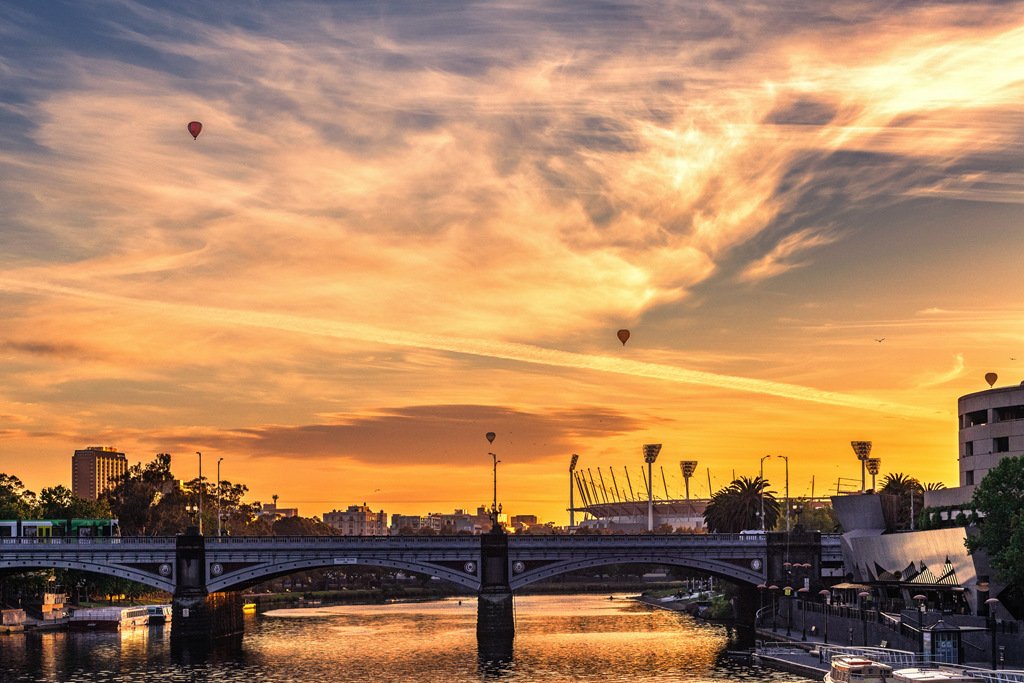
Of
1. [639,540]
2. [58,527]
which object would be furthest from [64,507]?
[639,540]

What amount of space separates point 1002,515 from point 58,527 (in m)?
110

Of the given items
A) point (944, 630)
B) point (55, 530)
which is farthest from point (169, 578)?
point (944, 630)

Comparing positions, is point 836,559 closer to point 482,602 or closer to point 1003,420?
point 1003,420

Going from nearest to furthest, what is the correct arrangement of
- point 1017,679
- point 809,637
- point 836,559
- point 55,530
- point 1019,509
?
point 1017,679
point 1019,509
point 809,637
point 836,559
point 55,530

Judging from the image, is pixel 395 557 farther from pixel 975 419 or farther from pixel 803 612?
pixel 975 419

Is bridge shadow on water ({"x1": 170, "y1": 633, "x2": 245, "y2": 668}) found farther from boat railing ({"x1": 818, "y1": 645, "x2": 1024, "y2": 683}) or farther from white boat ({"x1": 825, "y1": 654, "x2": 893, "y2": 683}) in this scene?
white boat ({"x1": 825, "y1": 654, "x2": 893, "y2": 683})

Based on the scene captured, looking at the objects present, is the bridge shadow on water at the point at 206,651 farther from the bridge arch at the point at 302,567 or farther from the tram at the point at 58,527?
the tram at the point at 58,527

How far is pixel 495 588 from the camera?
12750 centimetres

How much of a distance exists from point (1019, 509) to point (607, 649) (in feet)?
144

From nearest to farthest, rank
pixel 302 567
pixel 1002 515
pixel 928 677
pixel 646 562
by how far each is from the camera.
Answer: pixel 928 677, pixel 1002 515, pixel 302 567, pixel 646 562

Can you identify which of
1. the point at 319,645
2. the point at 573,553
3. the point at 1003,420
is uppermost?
the point at 1003,420

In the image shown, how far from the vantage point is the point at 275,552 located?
424 ft

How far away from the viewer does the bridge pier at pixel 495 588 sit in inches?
4993

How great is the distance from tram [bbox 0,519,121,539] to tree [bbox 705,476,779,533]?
86.8m
